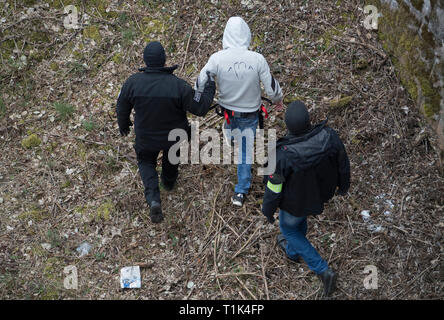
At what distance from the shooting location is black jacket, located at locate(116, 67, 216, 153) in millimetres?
4539

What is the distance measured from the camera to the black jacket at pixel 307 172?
3758 millimetres

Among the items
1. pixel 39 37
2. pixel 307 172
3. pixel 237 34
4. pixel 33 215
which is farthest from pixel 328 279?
pixel 39 37

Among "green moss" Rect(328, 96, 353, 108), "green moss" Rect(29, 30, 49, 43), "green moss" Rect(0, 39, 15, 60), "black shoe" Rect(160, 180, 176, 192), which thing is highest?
"green moss" Rect(29, 30, 49, 43)

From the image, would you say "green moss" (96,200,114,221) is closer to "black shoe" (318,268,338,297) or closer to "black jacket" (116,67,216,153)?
"black jacket" (116,67,216,153)

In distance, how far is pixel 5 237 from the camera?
533cm

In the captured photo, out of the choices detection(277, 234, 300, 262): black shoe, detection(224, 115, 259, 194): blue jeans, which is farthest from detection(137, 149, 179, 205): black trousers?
detection(277, 234, 300, 262): black shoe

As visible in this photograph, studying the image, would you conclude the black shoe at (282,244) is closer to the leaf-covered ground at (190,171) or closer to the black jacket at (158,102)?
the leaf-covered ground at (190,171)

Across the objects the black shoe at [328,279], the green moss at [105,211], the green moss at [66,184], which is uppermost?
the green moss at [66,184]

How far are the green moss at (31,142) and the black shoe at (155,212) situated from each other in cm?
241

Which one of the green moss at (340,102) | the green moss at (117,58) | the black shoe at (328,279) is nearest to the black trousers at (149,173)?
the black shoe at (328,279)

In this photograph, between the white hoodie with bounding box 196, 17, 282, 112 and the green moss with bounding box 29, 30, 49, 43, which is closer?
the white hoodie with bounding box 196, 17, 282, 112

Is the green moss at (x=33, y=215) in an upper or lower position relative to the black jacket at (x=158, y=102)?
lower

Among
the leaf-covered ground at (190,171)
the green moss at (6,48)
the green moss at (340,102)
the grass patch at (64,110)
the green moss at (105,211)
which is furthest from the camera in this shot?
the green moss at (6,48)
